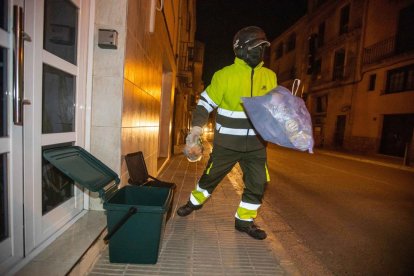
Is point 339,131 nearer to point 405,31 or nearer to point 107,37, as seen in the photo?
point 405,31

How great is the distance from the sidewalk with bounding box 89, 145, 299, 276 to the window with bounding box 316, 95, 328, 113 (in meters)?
22.8

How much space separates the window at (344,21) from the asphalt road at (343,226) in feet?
62.2

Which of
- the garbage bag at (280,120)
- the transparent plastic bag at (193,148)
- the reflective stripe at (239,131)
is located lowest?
the transparent plastic bag at (193,148)

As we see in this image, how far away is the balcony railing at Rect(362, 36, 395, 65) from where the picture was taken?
1705 centimetres

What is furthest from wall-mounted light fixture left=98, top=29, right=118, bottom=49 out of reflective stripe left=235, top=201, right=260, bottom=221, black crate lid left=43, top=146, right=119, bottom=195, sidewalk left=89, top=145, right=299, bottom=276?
reflective stripe left=235, top=201, right=260, bottom=221

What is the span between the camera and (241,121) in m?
3.14

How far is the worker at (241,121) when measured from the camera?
304 centimetres

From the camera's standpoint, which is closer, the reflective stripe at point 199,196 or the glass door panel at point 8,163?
the glass door panel at point 8,163

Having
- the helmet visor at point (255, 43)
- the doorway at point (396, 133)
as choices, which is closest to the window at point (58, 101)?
the helmet visor at point (255, 43)

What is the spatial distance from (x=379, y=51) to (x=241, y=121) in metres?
19.2

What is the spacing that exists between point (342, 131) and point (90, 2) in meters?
21.8

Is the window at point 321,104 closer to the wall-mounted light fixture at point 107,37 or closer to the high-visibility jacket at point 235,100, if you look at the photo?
the high-visibility jacket at point 235,100

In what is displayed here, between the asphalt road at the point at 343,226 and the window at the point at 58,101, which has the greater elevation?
the window at the point at 58,101

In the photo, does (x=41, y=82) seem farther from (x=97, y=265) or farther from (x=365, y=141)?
(x=365, y=141)
